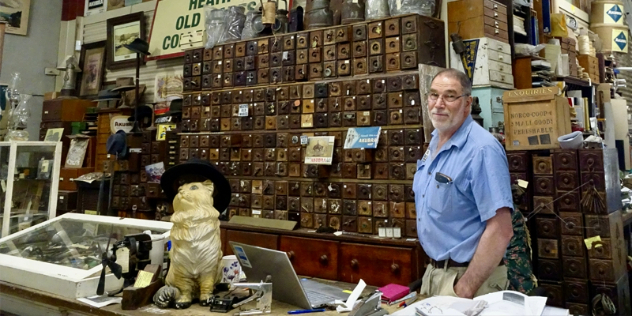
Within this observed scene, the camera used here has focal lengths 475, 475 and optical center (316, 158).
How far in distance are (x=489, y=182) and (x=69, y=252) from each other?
2.27m

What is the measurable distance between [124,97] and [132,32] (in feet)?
4.00

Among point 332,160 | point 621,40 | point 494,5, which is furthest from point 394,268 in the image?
point 621,40

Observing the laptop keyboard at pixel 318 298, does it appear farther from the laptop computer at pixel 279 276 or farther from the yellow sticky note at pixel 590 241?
the yellow sticky note at pixel 590 241

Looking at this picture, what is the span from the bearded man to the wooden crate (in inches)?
65.9

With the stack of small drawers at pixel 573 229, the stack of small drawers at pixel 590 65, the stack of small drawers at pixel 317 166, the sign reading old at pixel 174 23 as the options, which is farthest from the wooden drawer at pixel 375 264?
the stack of small drawers at pixel 590 65

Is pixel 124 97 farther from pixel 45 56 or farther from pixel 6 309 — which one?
pixel 6 309

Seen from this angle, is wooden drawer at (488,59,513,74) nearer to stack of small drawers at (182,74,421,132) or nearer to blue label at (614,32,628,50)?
stack of small drawers at (182,74,421,132)

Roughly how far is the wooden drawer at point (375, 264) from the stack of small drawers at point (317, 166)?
23cm

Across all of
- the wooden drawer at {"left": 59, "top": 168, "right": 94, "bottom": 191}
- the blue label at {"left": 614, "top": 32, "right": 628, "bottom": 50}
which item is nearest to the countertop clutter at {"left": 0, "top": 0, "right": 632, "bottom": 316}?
the wooden drawer at {"left": 59, "top": 168, "right": 94, "bottom": 191}

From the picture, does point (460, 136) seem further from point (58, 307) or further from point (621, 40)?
point (621, 40)

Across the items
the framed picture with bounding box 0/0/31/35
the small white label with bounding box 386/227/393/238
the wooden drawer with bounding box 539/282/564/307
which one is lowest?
the wooden drawer with bounding box 539/282/564/307

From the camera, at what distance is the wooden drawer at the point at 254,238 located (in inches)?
163

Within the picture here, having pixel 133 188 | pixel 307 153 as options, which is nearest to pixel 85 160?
pixel 133 188

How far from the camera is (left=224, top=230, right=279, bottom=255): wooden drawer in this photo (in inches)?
163
